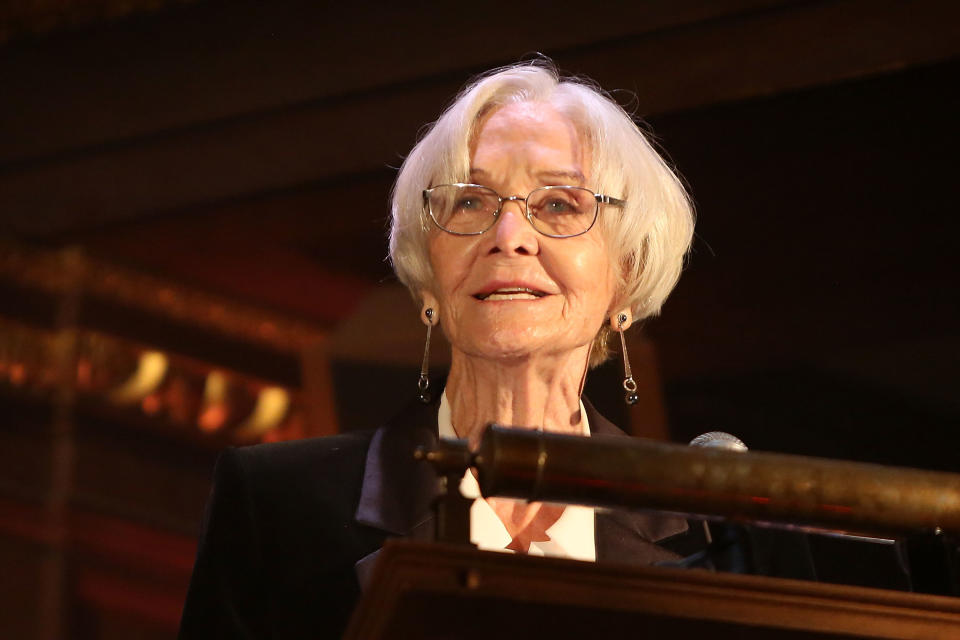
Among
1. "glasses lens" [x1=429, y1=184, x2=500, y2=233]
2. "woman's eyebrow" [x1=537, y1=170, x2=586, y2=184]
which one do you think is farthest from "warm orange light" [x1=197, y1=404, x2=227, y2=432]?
"woman's eyebrow" [x1=537, y1=170, x2=586, y2=184]

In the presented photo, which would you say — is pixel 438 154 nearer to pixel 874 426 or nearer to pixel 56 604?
pixel 874 426

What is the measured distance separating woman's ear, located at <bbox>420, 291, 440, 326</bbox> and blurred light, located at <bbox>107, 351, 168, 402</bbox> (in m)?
1.49

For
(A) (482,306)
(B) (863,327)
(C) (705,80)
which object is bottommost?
(A) (482,306)

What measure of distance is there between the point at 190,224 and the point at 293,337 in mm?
384

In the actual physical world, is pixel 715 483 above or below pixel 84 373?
below

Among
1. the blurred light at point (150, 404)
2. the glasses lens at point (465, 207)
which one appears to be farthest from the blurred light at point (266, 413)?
the glasses lens at point (465, 207)

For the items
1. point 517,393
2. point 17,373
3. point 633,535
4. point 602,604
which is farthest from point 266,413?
point 602,604

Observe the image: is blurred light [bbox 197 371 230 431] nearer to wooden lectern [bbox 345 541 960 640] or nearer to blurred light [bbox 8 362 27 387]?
blurred light [bbox 8 362 27 387]

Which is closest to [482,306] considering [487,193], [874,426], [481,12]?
[487,193]

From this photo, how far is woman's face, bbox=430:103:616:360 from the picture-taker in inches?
69.2

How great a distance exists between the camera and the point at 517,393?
1798 millimetres

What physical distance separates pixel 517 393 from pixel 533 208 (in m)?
0.25

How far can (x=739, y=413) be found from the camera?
2590mm

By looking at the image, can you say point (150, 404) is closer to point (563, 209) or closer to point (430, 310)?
point (430, 310)
